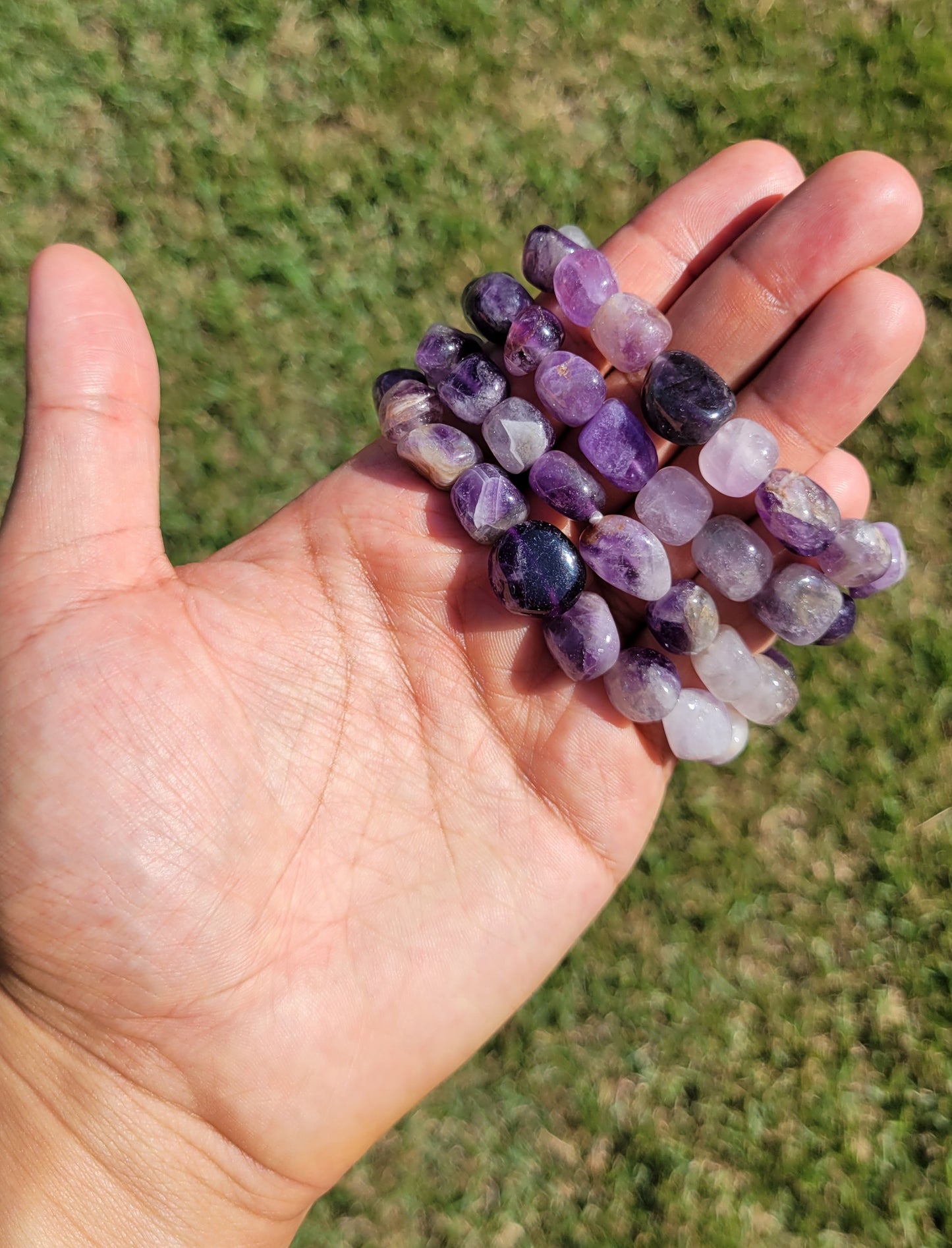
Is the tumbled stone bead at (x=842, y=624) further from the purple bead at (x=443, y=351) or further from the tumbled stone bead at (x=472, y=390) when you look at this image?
the purple bead at (x=443, y=351)

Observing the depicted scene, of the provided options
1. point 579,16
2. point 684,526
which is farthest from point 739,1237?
point 579,16

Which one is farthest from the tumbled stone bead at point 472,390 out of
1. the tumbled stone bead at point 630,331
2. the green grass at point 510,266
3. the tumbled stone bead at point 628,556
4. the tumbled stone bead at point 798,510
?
the green grass at point 510,266

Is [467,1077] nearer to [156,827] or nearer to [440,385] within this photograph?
[156,827]

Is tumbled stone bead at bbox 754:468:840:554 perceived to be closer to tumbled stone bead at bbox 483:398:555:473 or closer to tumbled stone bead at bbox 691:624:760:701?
tumbled stone bead at bbox 691:624:760:701

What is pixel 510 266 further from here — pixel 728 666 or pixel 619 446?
pixel 728 666

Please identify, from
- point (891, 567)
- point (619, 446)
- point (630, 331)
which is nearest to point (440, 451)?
point (619, 446)

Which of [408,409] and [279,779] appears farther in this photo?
[408,409]
